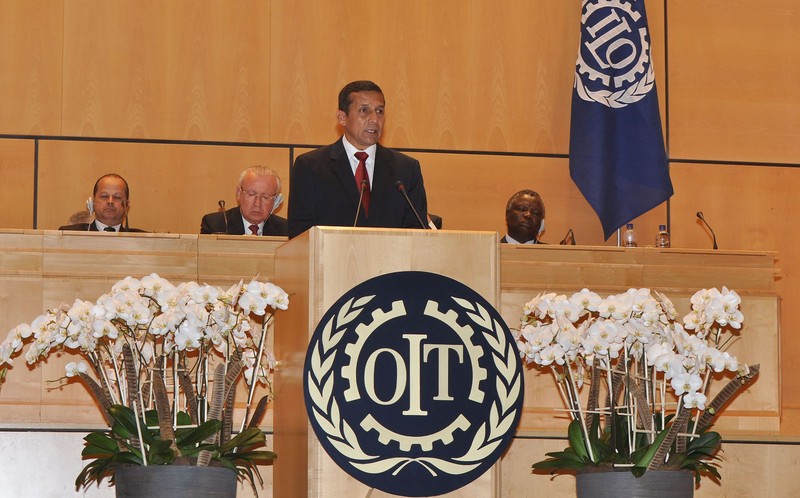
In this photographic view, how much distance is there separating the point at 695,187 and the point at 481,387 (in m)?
4.77

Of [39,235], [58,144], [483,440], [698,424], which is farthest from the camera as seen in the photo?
[58,144]

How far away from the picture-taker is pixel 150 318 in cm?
298

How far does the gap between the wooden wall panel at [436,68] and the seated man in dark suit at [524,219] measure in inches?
Answer: 41.2

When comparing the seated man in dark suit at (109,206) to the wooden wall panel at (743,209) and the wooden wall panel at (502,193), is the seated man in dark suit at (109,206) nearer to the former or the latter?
the wooden wall panel at (502,193)

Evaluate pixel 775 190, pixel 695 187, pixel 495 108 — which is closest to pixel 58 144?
pixel 495 108

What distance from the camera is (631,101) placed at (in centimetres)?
698

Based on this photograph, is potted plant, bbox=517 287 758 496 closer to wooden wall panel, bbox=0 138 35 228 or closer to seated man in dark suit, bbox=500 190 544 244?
seated man in dark suit, bbox=500 190 544 244

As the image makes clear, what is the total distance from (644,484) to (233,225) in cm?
359

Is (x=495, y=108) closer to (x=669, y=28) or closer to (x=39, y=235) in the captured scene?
(x=669, y=28)

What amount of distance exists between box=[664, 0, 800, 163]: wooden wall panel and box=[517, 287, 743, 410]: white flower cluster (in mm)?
4289

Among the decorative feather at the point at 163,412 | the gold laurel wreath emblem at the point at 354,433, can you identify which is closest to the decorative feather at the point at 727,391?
the gold laurel wreath emblem at the point at 354,433

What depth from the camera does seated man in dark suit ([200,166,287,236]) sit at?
20.3ft

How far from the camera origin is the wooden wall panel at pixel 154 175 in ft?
22.3

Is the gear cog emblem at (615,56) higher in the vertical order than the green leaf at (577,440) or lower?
higher
